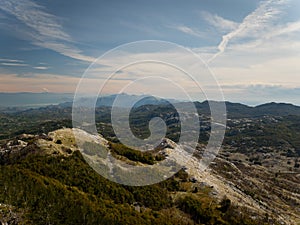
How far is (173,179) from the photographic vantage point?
137 meters

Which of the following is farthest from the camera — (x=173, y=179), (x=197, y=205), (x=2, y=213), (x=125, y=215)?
(x=173, y=179)

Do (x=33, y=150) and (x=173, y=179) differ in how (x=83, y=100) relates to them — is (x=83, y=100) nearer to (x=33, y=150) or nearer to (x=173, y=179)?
(x=33, y=150)

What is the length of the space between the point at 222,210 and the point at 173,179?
96.8 ft

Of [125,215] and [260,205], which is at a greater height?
[125,215]

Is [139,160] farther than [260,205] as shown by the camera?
No

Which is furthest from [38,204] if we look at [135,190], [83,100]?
[83,100]

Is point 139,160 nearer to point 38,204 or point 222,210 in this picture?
point 222,210

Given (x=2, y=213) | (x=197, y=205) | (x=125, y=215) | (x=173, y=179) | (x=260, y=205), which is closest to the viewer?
(x=2, y=213)

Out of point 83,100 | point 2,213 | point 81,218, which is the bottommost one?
point 81,218

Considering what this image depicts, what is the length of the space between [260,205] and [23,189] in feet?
437

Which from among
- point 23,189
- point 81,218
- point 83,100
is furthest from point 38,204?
point 83,100

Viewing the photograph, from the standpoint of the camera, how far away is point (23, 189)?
88250 mm

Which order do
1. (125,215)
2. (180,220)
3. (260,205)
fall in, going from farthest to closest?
(260,205) < (180,220) < (125,215)

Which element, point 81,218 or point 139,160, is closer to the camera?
point 81,218
